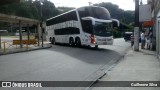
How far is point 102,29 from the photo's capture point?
2711 centimetres

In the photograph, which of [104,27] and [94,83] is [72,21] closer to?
[104,27]

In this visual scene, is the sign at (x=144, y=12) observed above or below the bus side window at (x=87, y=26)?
above

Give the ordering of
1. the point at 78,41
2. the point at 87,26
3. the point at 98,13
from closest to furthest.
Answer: the point at 98,13 → the point at 87,26 → the point at 78,41

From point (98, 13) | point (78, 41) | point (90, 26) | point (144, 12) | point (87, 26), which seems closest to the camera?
point (90, 26)

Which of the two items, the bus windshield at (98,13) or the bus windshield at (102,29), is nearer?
the bus windshield at (102,29)

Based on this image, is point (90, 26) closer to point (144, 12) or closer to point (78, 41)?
point (78, 41)

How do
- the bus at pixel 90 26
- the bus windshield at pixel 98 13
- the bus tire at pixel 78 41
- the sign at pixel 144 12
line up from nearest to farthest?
the bus at pixel 90 26
the bus windshield at pixel 98 13
the sign at pixel 144 12
the bus tire at pixel 78 41

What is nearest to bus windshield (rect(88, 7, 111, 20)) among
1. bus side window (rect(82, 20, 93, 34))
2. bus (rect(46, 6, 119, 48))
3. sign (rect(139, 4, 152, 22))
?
bus (rect(46, 6, 119, 48))

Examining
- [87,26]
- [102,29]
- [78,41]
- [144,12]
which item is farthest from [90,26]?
[144,12]

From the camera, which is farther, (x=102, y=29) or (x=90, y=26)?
(x=102, y=29)

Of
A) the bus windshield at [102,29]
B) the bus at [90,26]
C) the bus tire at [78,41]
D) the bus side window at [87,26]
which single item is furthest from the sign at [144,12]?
the bus tire at [78,41]

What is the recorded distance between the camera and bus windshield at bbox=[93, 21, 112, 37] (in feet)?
87.6

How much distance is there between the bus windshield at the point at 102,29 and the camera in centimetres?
2670

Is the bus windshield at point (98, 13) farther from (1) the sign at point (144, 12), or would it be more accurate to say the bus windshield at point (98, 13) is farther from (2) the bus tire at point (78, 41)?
(2) the bus tire at point (78, 41)
